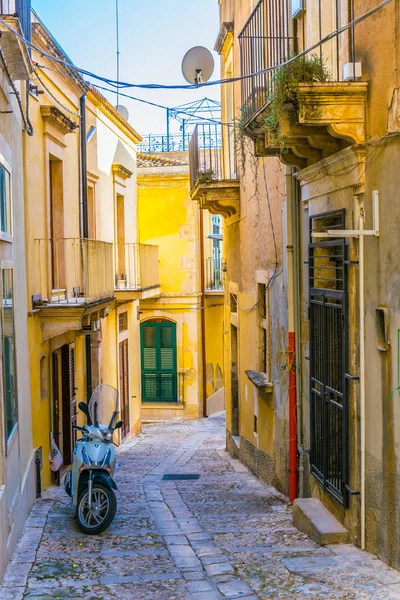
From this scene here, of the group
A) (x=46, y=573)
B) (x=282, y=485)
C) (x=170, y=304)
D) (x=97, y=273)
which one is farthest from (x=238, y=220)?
(x=170, y=304)

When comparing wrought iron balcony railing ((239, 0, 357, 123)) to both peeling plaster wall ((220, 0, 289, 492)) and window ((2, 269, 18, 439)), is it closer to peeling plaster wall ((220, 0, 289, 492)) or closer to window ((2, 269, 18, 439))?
peeling plaster wall ((220, 0, 289, 492))

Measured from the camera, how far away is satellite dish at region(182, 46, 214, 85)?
660 inches

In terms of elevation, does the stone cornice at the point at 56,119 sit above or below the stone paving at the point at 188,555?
above

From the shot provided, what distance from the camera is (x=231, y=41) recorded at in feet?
49.3

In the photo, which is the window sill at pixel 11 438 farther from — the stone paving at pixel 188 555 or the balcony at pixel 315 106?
the balcony at pixel 315 106

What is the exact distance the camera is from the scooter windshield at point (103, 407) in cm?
963

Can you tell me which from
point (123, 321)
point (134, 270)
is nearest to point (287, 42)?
point (134, 270)

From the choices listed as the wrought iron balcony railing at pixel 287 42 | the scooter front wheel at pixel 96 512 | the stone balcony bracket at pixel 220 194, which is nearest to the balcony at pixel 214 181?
the stone balcony bracket at pixel 220 194

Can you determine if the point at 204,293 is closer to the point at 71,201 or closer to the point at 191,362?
the point at 191,362

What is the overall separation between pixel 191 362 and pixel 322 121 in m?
18.7

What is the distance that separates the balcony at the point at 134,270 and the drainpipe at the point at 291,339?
9.31 m

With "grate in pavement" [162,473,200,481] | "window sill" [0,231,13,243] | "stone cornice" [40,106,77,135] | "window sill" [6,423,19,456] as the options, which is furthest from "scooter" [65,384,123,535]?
"stone cornice" [40,106,77,135]

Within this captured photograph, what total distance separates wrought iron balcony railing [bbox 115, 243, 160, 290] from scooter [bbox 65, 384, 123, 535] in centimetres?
Answer: 986

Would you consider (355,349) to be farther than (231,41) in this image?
No
